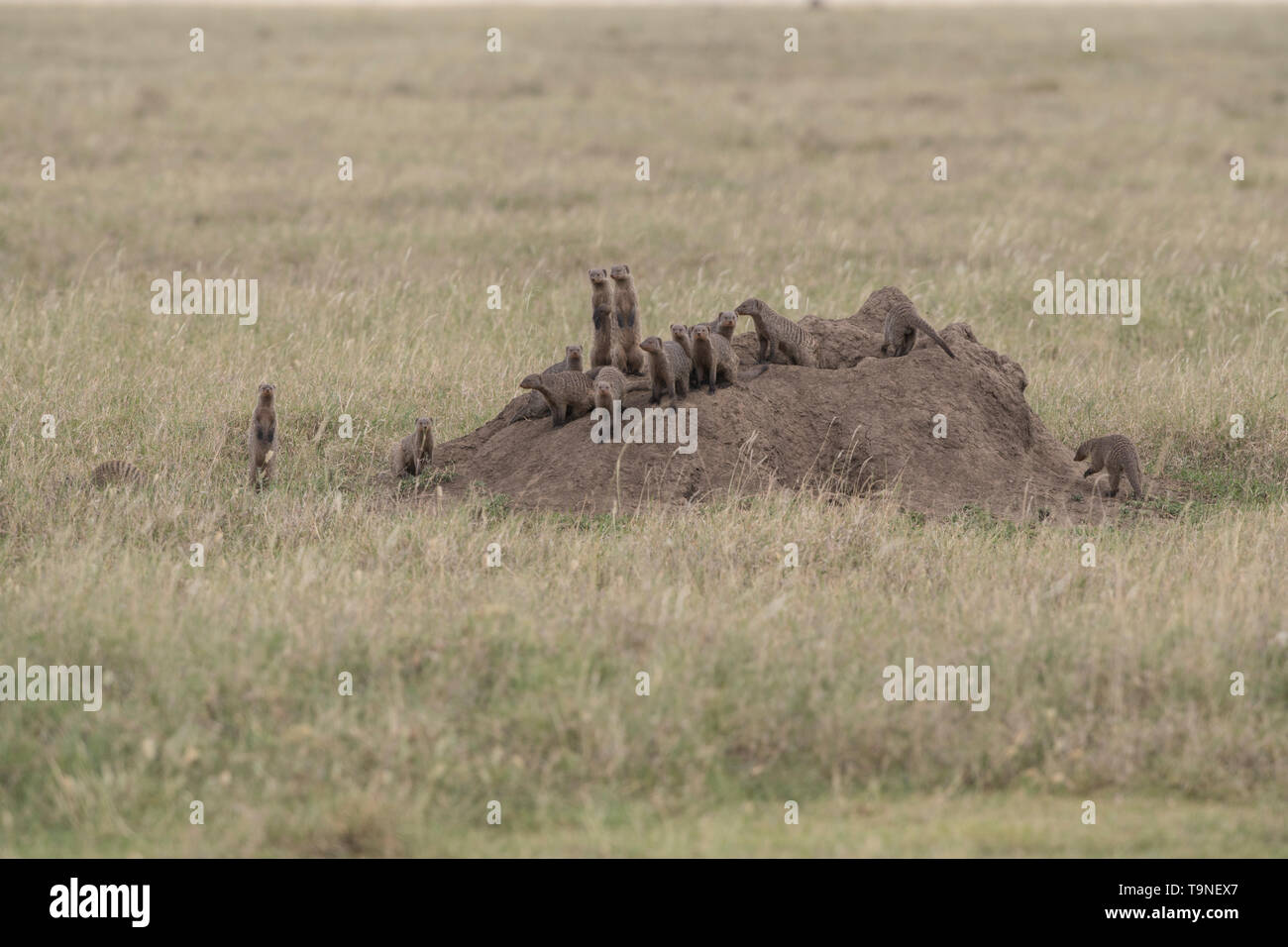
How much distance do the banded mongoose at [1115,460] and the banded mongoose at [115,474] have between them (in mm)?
6230

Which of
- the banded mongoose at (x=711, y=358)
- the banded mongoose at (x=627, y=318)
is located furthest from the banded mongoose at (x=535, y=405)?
the banded mongoose at (x=711, y=358)

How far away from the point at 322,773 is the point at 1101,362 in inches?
360

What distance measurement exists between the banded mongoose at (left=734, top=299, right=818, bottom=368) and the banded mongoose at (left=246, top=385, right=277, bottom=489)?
3103 mm

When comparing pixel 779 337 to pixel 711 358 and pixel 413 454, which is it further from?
pixel 413 454

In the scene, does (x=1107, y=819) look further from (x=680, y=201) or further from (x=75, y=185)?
(x=75, y=185)

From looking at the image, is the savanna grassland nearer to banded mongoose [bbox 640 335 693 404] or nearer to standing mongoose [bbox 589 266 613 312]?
banded mongoose [bbox 640 335 693 404]

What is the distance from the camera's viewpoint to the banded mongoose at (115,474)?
8969 mm

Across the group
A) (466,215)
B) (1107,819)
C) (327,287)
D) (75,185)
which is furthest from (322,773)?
(75,185)

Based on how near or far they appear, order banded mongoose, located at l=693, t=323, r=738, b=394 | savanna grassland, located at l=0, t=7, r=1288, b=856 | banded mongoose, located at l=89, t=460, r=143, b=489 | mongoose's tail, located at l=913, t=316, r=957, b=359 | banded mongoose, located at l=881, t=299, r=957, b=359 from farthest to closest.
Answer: banded mongoose, located at l=881, t=299, r=957, b=359 < mongoose's tail, located at l=913, t=316, r=957, b=359 < banded mongoose, located at l=89, t=460, r=143, b=489 < banded mongoose, located at l=693, t=323, r=738, b=394 < savanna grassland, located at l=0, t=7, r=1288, b=856

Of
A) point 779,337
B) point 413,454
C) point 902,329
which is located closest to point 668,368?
point 779,337

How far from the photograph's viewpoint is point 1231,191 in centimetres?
2031

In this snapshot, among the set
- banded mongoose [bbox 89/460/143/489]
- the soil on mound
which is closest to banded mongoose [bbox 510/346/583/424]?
the soil on mound

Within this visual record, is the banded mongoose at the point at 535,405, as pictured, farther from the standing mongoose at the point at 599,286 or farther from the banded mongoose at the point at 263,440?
the banded mongoose at the point at 263,440

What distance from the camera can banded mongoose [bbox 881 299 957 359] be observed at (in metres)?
9.77
